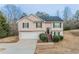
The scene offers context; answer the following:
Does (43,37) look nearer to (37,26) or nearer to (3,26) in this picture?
(37,26)

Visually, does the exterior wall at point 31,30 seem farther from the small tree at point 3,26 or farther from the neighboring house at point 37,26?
the small tree at point 3,26

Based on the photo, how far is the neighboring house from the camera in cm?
483

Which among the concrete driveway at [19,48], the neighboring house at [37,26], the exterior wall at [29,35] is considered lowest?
the concrete driveway at [19,48]

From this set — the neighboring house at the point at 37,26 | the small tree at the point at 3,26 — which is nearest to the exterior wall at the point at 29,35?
the neighboring house at the point at 37,26

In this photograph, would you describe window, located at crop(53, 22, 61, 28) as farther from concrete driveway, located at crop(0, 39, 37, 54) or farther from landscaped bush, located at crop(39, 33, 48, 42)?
concrete driveway, located at crop(0, 39, 37, 54)

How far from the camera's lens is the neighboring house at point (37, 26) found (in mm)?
4832

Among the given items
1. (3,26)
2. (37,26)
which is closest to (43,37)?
(37,26)

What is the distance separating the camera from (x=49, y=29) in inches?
191

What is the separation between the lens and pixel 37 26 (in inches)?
191

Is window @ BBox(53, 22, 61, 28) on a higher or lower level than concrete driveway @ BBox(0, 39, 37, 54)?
higher

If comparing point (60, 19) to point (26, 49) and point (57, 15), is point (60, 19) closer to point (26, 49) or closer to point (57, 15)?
point (57, 15)

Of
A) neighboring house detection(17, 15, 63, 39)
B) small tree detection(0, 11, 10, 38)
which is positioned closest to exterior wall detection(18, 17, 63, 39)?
neighboring house detection(17, 15, 63, 39)
